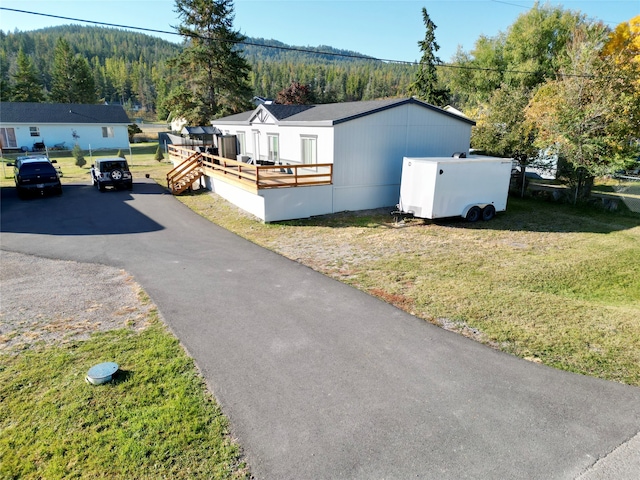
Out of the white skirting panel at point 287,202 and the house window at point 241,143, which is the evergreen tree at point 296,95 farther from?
the white skirting panel at point 287,202

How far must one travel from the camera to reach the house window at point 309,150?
15.9 metres

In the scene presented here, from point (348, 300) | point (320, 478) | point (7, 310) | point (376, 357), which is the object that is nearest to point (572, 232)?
point (348, 300)

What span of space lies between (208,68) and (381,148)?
26600 mm

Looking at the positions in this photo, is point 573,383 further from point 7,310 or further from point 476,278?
point 7,310

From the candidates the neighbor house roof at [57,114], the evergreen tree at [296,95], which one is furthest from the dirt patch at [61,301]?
the evergreen tree at [296,95]

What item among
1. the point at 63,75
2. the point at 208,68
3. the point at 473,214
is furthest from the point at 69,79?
the point at 473,214

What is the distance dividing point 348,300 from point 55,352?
4.97 m

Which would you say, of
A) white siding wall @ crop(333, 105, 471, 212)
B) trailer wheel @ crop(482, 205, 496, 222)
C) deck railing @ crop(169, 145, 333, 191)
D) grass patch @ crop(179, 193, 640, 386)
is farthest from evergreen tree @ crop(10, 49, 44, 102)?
trailer wheel @ crop(482, 205, 496, 222)

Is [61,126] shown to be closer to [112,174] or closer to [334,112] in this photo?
[112,174]

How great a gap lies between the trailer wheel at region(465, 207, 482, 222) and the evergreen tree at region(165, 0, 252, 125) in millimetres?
27756

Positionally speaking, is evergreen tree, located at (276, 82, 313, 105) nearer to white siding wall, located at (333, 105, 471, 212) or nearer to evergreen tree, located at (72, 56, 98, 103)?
evergreen tree, located at (72, 56, 98, 103)

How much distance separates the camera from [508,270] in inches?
372

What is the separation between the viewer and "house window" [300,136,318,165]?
1590 centimetres

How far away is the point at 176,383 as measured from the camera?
4.98 metres
